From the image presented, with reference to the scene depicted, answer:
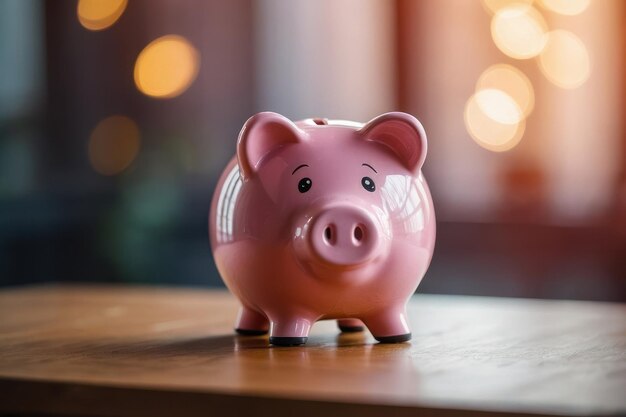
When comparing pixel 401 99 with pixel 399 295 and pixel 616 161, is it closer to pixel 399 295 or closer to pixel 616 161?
pixel 616 161

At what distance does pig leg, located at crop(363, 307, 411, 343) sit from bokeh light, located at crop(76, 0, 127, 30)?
2232mm

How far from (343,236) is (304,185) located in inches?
2.9

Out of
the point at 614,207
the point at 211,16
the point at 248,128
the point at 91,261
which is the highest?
the point at 211,16

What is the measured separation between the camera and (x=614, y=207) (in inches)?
97.7

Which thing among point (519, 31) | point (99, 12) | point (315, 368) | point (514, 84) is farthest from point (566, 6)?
point (315, 368)

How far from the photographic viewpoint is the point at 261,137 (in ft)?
3.05

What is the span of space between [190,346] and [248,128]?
229 millimetres

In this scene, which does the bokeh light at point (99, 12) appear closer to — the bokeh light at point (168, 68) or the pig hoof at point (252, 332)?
the bokeh light at point (168, 68)

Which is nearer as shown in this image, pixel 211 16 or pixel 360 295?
pixel 360 295

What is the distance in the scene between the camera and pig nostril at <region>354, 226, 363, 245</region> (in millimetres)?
860

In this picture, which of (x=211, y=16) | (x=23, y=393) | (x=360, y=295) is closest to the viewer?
(x=23, y=393)

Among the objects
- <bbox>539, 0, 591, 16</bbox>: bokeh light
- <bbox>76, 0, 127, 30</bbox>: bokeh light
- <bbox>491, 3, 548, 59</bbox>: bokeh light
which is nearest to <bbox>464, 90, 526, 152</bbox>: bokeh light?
<bbox>491, 3, 548, 59</bbox>: bokeh light

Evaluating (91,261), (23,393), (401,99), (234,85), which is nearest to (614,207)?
(401,99)

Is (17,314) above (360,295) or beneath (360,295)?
beneath
